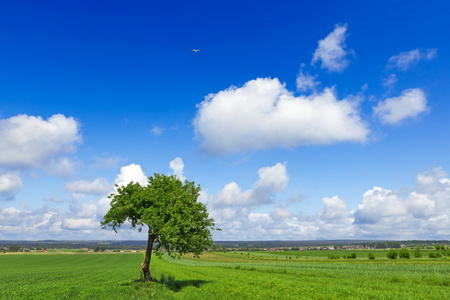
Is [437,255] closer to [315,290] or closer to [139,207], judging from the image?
[315,290]

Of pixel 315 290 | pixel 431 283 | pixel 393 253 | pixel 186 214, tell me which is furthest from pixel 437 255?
pixel 186 214

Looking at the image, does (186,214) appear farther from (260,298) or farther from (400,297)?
(400,297)

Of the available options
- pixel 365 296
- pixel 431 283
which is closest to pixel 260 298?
pixel 365 296

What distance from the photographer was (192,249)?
92.2 ft

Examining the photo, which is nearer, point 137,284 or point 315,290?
point 315,290

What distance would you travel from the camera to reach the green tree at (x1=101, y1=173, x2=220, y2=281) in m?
27.2

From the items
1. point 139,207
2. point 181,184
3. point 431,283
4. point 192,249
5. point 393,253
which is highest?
point 181,184

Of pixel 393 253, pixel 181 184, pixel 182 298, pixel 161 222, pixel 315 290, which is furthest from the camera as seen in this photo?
pixel 393 253

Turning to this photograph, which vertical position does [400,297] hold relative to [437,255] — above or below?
above

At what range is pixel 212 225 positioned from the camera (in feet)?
99.7

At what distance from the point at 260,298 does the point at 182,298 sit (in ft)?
21.2

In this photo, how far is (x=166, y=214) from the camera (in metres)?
28.1

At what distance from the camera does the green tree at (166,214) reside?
27172mm

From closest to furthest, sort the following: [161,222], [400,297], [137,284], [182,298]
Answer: [400,297] → [182,298] → [161,222] → [137,284]
